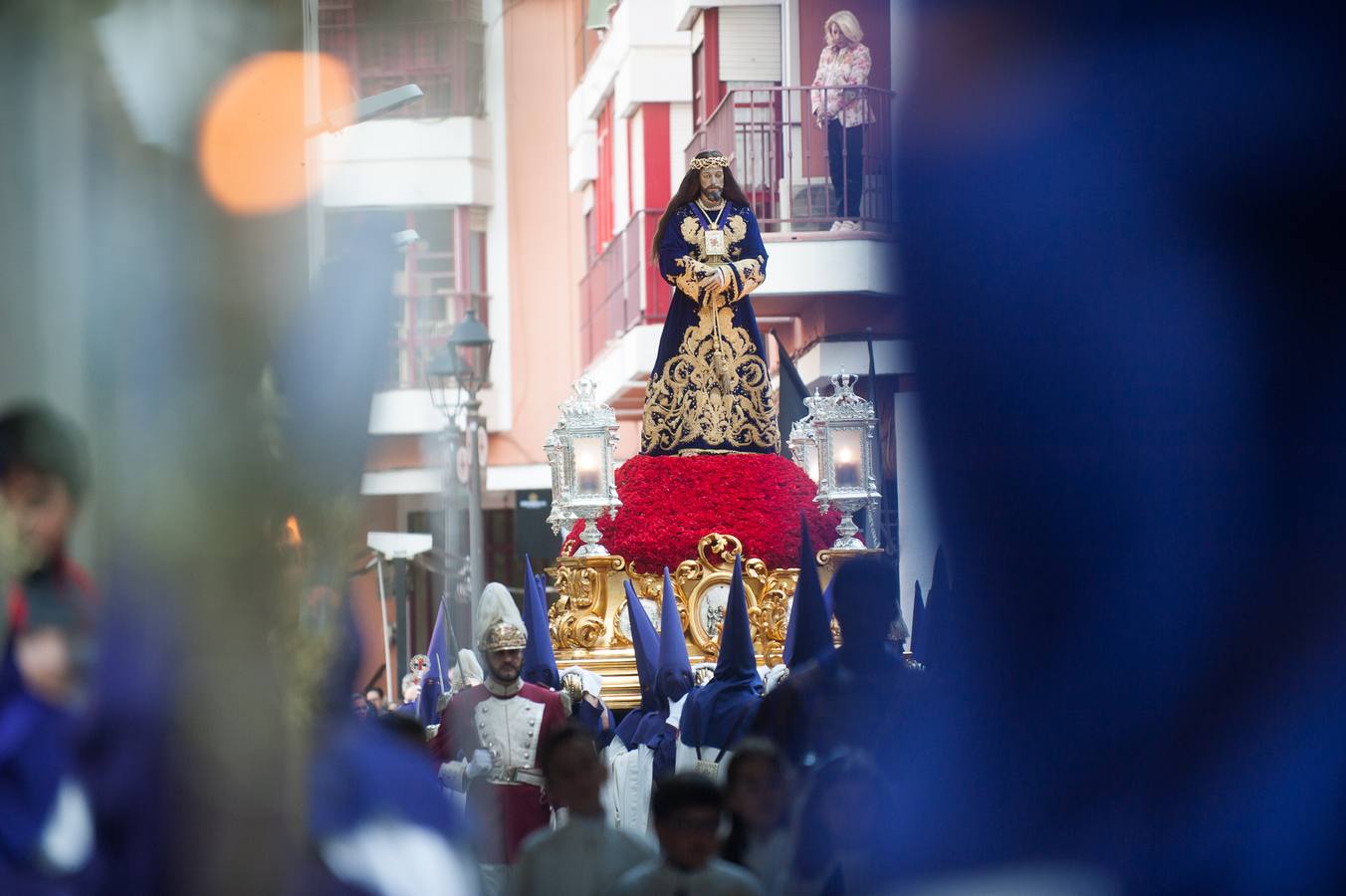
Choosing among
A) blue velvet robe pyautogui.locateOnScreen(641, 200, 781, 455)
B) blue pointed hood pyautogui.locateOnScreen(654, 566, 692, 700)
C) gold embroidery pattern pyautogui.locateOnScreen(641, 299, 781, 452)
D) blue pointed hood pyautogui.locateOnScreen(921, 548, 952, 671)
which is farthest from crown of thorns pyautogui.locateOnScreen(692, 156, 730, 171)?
blue pointed hood pyautogui.locateOnScreen(921, 548, 952, 671)

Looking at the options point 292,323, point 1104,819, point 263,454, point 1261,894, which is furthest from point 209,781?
point 1261,894

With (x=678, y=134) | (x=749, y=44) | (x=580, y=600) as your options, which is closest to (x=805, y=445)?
(x=580, y=600)

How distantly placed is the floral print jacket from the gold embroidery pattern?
256 centimetres

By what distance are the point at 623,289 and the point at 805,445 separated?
7.61 metres

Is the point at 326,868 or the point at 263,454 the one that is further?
the point at 326,868

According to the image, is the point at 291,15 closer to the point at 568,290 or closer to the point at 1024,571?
the point at 1024,571

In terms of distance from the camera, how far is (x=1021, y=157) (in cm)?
257

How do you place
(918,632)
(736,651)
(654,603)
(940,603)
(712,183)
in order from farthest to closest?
(712,183) → (654,603) → (736,651) → (918,632) → (940,603)

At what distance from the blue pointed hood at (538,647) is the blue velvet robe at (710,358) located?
2.92 metres

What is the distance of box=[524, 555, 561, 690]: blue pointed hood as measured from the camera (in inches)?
352

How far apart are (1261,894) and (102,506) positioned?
1.73 m

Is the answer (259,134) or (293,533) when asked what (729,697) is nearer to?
(293,533)

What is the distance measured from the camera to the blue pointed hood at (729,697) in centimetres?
694

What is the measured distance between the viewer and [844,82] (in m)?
14.6
